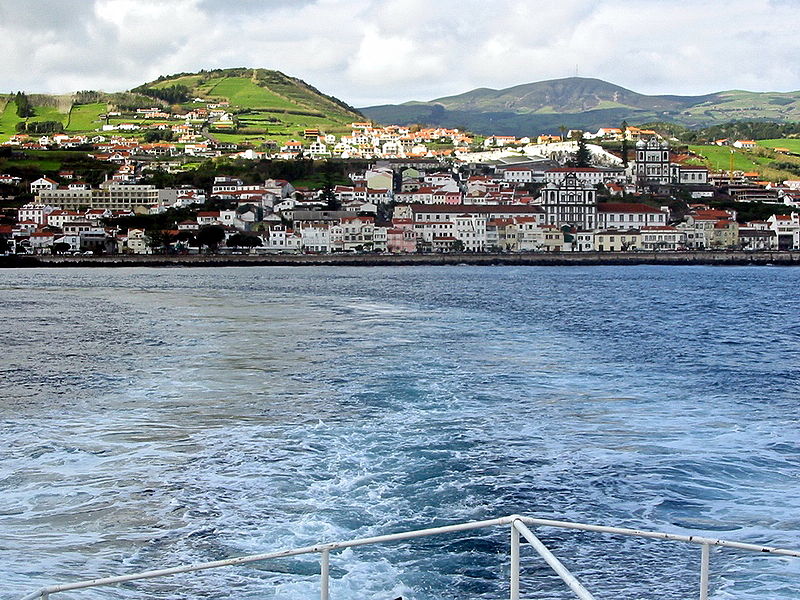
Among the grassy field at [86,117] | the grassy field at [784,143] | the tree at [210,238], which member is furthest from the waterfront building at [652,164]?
the grassy field at [86,117]

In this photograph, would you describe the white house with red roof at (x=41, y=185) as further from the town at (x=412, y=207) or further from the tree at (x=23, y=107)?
the tree at (x=23, y=107)

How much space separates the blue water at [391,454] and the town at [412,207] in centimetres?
4988

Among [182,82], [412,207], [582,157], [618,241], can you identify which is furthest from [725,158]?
[182,82]

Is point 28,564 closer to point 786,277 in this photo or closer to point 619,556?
point 619,556

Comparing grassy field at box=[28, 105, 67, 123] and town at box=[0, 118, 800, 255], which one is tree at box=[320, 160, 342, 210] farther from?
grassy field at box=[28, 105, 67, 123]

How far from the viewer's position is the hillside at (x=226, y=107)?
129m

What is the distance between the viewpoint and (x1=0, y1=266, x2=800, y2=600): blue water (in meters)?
6.88

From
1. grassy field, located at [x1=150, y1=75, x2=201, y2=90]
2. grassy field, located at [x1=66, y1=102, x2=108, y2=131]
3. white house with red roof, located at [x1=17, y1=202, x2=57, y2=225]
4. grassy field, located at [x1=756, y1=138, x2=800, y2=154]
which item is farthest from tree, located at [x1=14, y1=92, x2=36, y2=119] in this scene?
grassy field, located at [x1=756, y1=138, x2=800, y2=154]

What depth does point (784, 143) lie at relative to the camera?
437 feet

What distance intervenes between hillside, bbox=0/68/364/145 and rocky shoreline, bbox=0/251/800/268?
55051 mm

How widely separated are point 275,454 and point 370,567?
325 cm

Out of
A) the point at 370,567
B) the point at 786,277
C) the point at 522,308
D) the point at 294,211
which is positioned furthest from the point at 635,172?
the point at 370,567

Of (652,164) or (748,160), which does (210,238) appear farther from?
(748,160)

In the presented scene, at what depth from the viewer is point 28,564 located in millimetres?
6863
